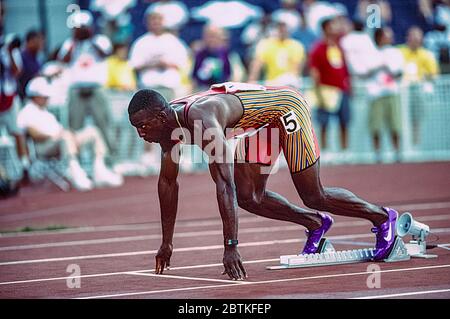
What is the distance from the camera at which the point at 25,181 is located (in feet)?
71.4

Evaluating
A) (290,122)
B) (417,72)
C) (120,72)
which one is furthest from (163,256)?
(417,72)

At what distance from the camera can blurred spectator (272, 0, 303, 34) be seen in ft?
80.5

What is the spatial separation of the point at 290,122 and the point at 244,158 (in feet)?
1.98

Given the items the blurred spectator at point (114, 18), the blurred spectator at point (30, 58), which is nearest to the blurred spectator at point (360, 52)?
the blurred spectator at point (114, 18)

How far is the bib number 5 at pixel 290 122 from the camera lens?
401 inches

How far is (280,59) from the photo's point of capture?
22953mm

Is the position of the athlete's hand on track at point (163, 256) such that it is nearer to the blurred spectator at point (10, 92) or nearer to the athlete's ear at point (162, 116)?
the athlete's ear at point (162, 116)

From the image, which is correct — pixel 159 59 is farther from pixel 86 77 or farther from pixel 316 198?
pixel 316 198

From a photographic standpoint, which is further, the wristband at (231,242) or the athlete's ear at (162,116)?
the athlete's ear at (162,116)

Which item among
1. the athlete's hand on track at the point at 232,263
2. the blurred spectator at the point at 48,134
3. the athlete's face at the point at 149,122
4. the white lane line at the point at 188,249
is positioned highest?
the blurred spectator at the point at 48,134

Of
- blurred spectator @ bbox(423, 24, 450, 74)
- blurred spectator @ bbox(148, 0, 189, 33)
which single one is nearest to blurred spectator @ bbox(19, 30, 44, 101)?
blurred spectator @ bbox(148, 0, 189, 33)

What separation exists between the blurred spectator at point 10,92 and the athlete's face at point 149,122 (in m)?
12.0
